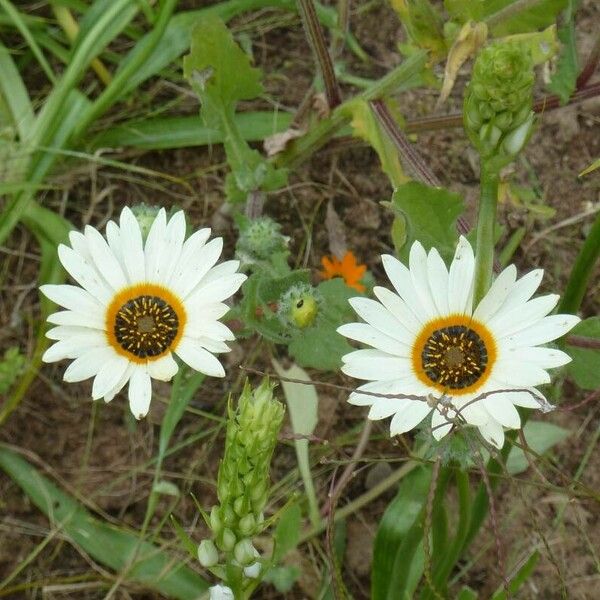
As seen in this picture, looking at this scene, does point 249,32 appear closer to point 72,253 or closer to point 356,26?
point 356,26

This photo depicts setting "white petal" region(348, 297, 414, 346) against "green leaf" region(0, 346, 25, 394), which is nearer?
"white petal" region(348, 297, 414, 346)

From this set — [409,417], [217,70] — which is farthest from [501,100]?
[217,70]

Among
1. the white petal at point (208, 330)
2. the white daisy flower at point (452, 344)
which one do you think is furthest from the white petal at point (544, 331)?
the white petal at point (208, 330)

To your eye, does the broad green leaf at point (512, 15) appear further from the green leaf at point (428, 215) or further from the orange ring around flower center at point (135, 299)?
the orange ring around flower center at point (135, 299)

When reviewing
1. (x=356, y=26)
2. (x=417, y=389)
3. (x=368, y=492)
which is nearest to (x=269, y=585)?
(x=368, y=492)

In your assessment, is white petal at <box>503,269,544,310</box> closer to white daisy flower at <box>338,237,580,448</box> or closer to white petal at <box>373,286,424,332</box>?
white daisy flower at <box>338,237,580,448</box>

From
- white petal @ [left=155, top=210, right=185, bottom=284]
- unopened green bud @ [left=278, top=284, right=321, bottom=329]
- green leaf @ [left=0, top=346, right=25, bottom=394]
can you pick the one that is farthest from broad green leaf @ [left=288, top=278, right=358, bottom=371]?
green leaf @ [left=0, top=346, right=25, bottom=394]
